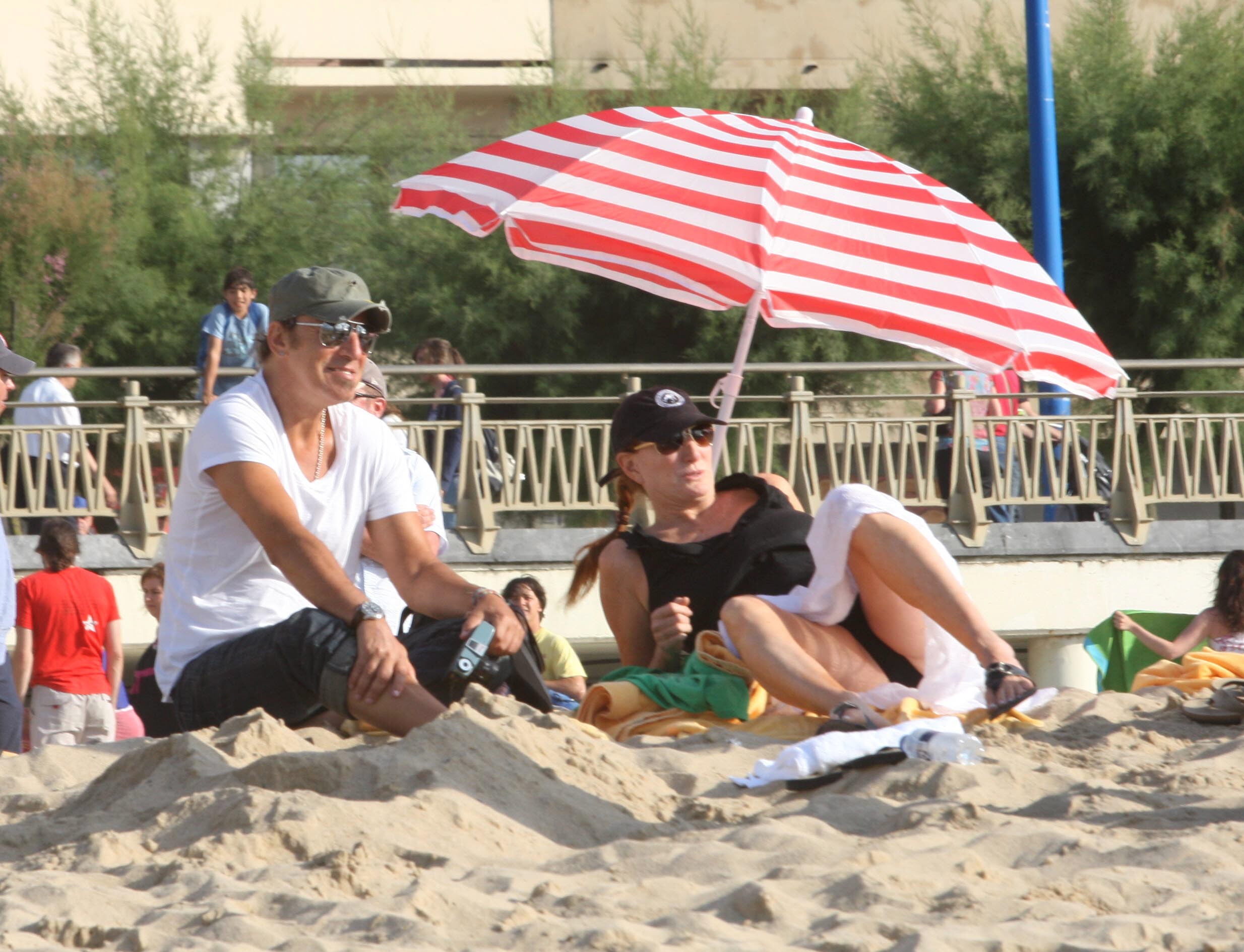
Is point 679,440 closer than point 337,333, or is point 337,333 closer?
point 337,333

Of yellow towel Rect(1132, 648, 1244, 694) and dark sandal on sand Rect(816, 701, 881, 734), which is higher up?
dark sandal on sand Rect(816, 701, 881, 734)

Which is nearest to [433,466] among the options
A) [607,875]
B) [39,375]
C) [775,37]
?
[39,375]

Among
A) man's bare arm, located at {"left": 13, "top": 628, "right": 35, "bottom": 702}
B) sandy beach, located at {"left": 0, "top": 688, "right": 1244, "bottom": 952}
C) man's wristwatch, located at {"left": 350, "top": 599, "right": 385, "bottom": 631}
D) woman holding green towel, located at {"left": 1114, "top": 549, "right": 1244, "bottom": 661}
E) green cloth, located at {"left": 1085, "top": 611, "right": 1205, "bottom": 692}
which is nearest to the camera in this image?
sandy beach, located at {"left": 0, "top": 688, "right": 1244, "bottom": 952}

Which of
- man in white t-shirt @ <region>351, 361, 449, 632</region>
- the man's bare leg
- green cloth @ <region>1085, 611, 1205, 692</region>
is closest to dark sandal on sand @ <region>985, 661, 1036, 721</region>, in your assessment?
the man's bare leg

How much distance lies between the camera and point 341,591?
3959mm

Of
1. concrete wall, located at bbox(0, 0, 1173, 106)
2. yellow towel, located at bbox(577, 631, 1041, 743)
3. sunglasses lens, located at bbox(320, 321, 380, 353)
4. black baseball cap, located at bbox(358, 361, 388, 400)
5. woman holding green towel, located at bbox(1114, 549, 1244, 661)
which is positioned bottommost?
woman holding green towel, located at bbox(1114, 549, 1244, 661)

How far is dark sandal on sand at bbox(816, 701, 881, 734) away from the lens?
4004mm

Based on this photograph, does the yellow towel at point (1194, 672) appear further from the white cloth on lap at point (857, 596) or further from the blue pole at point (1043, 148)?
the blue pole at point (1043, 148)

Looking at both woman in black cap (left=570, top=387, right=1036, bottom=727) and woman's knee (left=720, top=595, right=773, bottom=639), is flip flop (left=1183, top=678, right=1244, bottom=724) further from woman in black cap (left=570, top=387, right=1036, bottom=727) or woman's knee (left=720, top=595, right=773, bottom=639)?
woman's knee (left=720, top=595, right=773, bottom=639)

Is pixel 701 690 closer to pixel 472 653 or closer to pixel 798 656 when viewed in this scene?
pixel 798 656

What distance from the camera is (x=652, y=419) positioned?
496 cm

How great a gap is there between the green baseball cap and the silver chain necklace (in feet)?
0.89

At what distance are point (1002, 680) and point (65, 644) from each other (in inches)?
209

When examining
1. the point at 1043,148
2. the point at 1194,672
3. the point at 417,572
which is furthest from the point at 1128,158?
the point at 417,572
